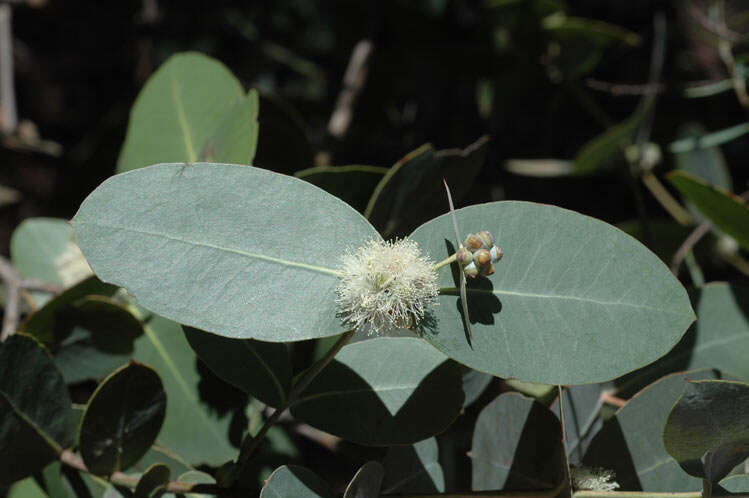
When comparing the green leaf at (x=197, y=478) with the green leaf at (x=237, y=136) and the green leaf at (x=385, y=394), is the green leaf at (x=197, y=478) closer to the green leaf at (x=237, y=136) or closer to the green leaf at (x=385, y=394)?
the green leaf at (x=385, y=394)

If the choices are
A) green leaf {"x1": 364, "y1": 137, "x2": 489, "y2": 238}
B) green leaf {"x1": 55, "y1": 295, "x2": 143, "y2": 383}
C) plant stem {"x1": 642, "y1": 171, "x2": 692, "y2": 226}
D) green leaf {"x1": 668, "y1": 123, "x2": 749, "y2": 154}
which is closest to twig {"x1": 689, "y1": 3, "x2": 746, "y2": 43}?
green leaf {"x1": 668, "y1": 123, "x2": 749, "y2": 154}

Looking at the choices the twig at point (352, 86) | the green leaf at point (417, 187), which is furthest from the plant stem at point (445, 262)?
the twig at point (352, 86)

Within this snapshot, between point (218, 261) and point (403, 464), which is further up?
point (218, 261)

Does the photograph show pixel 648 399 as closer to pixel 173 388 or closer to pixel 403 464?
pixel 403 464

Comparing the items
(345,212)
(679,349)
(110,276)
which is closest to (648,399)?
(679,349)

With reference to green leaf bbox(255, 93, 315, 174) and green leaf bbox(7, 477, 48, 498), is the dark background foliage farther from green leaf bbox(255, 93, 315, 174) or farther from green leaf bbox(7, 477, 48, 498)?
green leaf bbox(7, 477, 48, 498)

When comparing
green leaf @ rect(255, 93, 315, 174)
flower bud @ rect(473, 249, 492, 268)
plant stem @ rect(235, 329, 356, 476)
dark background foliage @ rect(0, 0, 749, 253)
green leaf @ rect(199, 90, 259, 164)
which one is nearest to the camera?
flower bud @ rect(473, 249, 492, 268)
